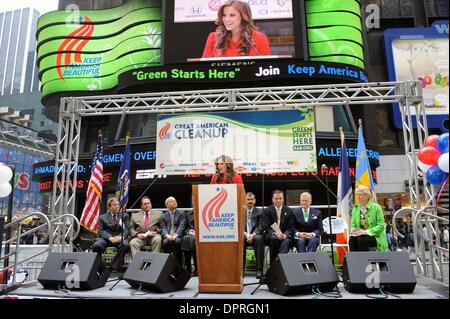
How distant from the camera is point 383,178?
67.3 feet

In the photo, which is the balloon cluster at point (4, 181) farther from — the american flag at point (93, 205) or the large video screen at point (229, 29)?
the large video screen at point (229, 29)

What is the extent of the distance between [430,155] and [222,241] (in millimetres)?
3410

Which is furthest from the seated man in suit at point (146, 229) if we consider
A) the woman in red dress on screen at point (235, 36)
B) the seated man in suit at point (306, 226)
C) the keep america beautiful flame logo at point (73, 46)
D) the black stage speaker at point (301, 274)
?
the keep america beautiful flame logo at point (73, 46)

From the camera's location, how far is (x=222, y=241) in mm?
4566

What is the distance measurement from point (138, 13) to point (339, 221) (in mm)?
14831

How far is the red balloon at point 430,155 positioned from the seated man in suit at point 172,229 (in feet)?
13.5

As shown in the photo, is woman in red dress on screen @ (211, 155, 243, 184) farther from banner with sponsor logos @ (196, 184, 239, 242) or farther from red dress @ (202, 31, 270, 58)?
red dress @ (202, 31, 270, 58)

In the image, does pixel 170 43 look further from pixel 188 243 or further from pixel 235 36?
pixel 188 243

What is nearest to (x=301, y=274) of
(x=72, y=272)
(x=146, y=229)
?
(x=72, y=272)

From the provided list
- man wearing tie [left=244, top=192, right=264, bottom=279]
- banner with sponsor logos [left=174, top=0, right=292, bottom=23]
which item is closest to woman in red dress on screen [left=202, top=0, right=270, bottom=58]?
banner with sponsor logos [left=174, top=0, right=292, bottom=23]

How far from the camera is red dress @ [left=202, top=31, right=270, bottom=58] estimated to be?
53.9ft
